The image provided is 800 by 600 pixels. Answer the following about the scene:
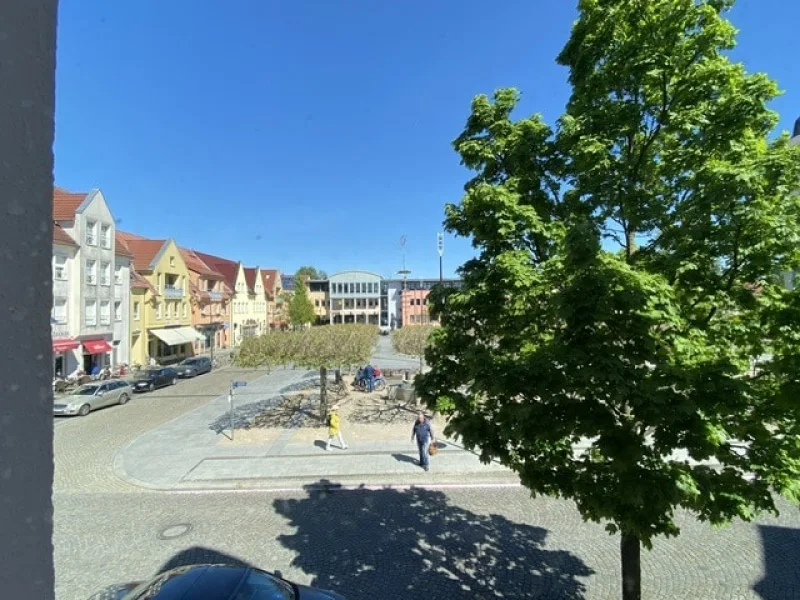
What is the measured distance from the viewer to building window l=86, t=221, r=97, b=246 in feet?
97.2

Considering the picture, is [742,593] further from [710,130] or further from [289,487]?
[289,487]

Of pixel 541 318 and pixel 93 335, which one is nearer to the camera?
pixel 541 318

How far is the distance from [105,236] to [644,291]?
36.5 metres

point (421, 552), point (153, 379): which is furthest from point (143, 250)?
point (421, 552)

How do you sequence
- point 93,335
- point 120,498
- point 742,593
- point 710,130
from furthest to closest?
point 93,335, point 120,498, point 742,593, point 710,130

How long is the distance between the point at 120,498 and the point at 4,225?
12.7 metres

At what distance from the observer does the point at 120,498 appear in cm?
1084

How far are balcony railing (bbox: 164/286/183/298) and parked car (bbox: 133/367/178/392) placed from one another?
12.8m

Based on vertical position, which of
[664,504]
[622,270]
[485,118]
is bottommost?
[664,504]

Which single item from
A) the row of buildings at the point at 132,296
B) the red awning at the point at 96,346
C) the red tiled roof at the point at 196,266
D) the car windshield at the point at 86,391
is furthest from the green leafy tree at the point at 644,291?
the red tiled roof at the point at 196,266

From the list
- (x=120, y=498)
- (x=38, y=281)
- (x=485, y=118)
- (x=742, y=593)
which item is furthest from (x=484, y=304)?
(x=120, y=498)

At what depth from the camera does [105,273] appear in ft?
103

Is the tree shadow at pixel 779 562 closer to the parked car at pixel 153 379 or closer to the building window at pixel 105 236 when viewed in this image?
the parked car at pixel 153 379

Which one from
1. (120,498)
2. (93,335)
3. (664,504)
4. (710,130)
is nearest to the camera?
(664,504)
